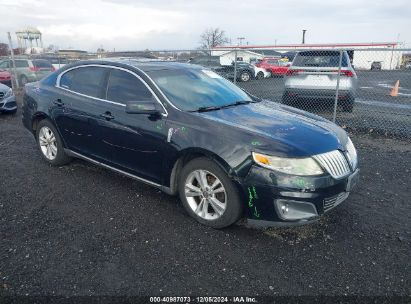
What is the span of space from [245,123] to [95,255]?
1866mm

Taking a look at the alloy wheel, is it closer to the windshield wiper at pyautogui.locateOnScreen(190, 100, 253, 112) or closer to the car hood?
the windshield wiper at pyautogui.locateOnScreen(190, 100, 253, 112)

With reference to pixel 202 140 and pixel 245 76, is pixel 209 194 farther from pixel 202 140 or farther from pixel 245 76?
pixel 245 76

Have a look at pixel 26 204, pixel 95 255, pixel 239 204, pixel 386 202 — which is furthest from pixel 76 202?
pixel 386 202

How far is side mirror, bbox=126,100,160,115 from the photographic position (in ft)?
11.6

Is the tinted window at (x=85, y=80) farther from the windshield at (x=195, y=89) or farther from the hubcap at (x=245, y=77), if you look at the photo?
the hubcap at (x=245, y=77)

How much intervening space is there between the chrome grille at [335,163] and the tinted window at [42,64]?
50.0 feet

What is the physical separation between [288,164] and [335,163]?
53 cm

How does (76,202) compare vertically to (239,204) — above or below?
below

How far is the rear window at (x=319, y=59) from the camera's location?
8141mm

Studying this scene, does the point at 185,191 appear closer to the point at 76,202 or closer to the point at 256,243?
the point at 256,243

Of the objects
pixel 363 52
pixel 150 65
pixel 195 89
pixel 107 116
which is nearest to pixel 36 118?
pixel 107 116

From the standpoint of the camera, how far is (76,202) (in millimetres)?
3986

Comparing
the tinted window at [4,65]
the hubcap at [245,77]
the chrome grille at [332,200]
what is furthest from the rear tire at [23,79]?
the chrome grille at [332,200]

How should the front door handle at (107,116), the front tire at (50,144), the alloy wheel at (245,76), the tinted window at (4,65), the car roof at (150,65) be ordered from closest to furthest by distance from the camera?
the front door handle at (107,116), the car roof at (150,65), the front tire at (50,144), the tinted window at (4,65), the alloy wheel at (245,76)
